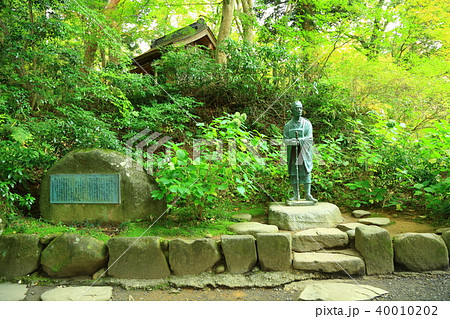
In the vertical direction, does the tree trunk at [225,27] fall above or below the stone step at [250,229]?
above

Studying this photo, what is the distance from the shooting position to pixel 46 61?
490 centimetres

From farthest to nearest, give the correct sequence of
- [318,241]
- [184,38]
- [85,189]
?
[184,38] → [85,189] → [318,241]

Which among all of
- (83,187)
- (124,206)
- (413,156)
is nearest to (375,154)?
(413,156)

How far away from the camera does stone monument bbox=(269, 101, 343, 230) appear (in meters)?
4.12

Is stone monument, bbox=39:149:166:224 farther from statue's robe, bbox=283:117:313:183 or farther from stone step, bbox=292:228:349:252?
statue's robe, bbox=283:117:313:183

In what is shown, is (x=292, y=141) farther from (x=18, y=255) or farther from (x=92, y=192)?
(x=18, y=255)

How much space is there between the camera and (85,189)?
392 cm

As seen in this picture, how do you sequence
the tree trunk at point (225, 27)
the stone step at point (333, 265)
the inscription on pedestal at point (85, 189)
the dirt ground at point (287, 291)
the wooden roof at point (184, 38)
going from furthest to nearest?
the wooden roof at point (184, 38), the tree trunk at point (225, 27), the inscription on pedestal at point (85, 189), the stone step at point (333, 265), the dirt ground at point (287, 291)

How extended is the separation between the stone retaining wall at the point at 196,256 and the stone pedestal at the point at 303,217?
0.77 metres

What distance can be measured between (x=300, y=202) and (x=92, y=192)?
123 inches

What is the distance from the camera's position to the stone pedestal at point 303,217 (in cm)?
409

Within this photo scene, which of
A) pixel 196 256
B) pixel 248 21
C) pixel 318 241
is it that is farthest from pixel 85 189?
pixel 248 21

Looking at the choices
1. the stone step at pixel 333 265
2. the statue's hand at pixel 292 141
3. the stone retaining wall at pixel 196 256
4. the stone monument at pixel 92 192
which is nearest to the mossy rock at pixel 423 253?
the stone retaining wall at pixel 196 256

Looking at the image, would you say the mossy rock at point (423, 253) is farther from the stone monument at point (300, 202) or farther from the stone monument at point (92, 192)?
the stone monument at point (92, 192)
